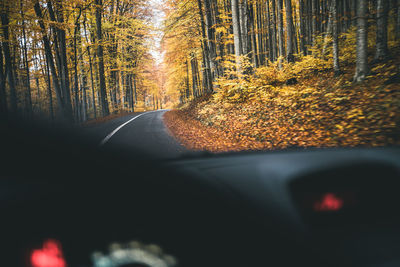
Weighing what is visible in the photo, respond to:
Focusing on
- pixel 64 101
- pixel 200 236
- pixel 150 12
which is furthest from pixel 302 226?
pixel 150 12

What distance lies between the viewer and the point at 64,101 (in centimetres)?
1622

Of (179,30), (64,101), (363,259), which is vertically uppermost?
(179,30)

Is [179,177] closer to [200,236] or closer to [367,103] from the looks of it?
[200,236]

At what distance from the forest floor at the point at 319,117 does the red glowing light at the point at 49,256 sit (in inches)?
231

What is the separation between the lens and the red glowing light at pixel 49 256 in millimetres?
852

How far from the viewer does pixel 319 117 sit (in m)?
6.93

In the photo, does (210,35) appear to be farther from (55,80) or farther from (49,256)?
(49,256)

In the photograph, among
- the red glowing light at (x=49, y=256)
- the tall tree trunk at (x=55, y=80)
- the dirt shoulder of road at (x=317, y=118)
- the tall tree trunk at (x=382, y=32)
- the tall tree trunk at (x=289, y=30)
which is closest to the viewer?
the red glowing light at (x=49, y=256)

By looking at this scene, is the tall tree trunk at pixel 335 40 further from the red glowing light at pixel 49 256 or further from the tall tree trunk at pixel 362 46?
the red glowing light at pixel 49 256

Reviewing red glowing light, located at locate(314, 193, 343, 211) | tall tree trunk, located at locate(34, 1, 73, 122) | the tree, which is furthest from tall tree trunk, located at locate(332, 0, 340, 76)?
tall tree trunk, located at locate(34, 1, 73, 122)

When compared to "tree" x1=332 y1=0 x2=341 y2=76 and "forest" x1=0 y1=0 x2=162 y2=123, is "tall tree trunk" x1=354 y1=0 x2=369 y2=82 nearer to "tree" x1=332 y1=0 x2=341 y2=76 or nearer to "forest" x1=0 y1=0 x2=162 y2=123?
"tree" x1=332 y1=0 x2=341 y2=76

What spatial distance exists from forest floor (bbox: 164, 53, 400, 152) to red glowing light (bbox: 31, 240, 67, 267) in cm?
586

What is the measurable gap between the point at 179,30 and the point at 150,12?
13144 mm

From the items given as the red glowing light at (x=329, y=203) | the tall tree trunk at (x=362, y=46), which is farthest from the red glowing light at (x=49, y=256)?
the tall tree trunk at (x=362, y=46)
